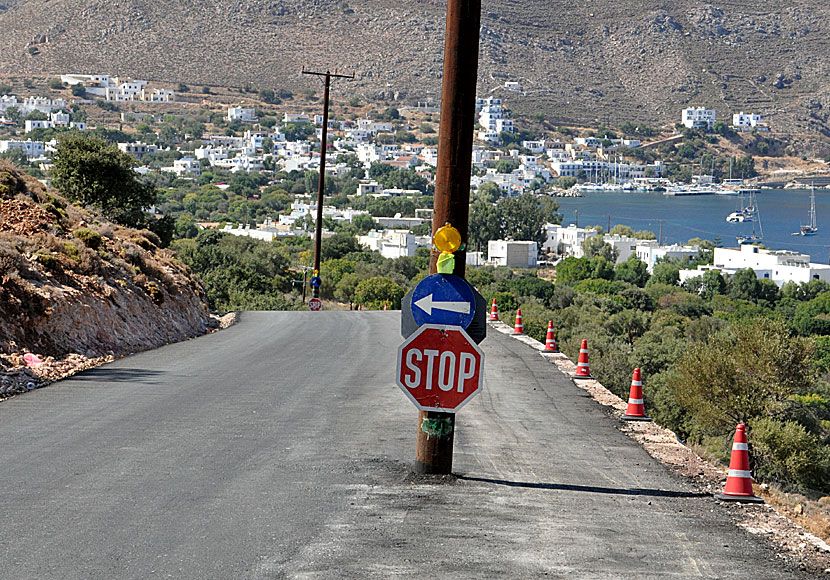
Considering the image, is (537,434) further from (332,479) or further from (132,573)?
(132,573)

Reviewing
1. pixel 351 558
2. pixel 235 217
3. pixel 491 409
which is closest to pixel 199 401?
pixel 491 409

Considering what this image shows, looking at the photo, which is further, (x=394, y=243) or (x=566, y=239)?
(x=566, y=239)

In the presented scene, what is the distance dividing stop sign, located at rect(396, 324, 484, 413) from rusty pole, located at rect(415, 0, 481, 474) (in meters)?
0.20

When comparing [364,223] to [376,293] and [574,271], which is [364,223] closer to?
[574,271]

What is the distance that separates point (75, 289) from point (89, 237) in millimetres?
4325

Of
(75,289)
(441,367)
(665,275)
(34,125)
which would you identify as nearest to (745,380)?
(75,289)

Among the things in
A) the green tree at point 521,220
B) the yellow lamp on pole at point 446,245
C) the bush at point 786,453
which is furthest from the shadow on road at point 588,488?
the green tree at point 521,220

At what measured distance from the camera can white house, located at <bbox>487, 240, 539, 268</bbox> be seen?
127 meters

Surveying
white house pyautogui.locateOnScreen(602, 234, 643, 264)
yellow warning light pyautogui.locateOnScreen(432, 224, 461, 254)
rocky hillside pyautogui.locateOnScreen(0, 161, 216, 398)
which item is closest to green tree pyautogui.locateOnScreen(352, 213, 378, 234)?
white house pyautogui.locateOnScreen(602, 234, 643, 264)

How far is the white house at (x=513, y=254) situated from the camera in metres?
127

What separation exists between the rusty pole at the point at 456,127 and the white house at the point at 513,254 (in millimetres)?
118033

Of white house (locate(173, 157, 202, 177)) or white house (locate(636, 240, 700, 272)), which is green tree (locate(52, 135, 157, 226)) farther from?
white house (locate(173, 157, 202, 177))

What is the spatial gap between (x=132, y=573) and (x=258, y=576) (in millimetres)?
705

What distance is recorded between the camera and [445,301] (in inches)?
324
